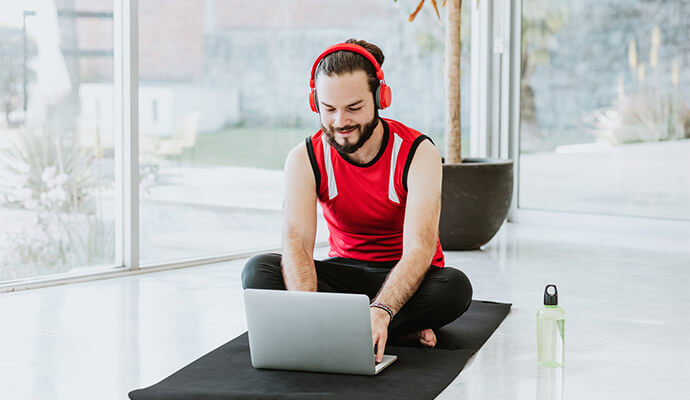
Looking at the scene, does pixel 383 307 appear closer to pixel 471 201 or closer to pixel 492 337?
pixel 492 337

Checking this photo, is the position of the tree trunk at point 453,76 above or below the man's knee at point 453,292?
above

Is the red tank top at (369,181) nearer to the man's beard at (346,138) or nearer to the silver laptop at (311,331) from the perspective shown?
the man's beard at (346,138)

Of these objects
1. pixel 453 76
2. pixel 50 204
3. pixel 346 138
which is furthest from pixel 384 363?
pixel 453 76

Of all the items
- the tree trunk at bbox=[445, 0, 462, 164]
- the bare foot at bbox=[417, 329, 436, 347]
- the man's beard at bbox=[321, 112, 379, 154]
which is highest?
the tree trunk at bbox=[445, 0, 462, 164]

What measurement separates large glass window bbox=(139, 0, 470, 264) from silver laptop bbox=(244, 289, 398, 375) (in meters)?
1.89

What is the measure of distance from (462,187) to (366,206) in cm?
182

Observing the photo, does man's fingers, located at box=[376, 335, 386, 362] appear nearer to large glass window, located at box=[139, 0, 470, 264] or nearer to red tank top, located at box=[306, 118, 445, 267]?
red tank top, located at box=[306, 118, 445, 267]

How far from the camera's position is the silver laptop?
6.52 ft

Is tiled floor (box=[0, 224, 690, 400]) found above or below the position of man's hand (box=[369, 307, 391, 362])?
below

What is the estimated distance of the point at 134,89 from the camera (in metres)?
3.71

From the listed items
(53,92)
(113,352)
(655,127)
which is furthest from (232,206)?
(655,127)

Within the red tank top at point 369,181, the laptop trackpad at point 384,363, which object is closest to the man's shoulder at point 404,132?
the red tank top at point 369,181

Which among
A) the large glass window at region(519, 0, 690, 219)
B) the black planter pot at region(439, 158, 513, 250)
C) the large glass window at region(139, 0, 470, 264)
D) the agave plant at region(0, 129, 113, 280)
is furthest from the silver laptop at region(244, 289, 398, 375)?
the large glass window at region(519, 0, 690, 219)

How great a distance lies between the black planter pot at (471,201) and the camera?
4180mm
